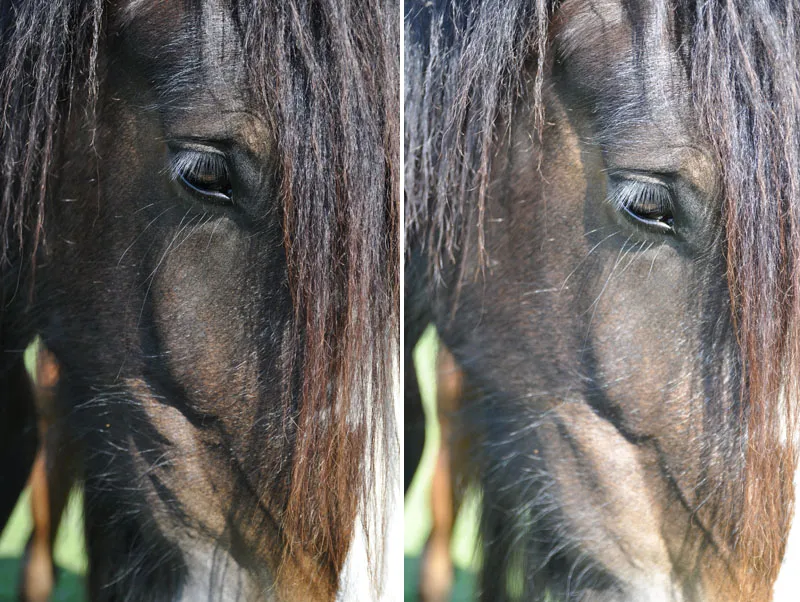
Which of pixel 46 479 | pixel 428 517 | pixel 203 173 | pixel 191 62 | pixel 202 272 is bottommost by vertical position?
pixel 428 517

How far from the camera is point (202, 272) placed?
2.65 ft

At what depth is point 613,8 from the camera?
833mm

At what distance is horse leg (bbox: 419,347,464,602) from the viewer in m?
0.86

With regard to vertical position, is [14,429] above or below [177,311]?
below

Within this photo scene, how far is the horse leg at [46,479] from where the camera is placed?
784mm

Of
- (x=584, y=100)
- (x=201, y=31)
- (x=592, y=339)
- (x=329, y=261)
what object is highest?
(x=201, y=31)

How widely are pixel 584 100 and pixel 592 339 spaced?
0.30 metres

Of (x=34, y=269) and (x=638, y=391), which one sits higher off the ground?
(x=34, y=269)

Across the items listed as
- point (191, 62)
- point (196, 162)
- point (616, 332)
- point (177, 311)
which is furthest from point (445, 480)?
point (191, 62)

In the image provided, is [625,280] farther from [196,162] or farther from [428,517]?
[196,162]

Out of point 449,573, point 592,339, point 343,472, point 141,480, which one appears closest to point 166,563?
point 141,480

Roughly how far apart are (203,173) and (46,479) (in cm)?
40

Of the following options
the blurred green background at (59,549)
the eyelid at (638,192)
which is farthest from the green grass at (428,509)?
the blurred green background at (59,549)

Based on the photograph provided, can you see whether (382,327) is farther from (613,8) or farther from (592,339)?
(613,8)
